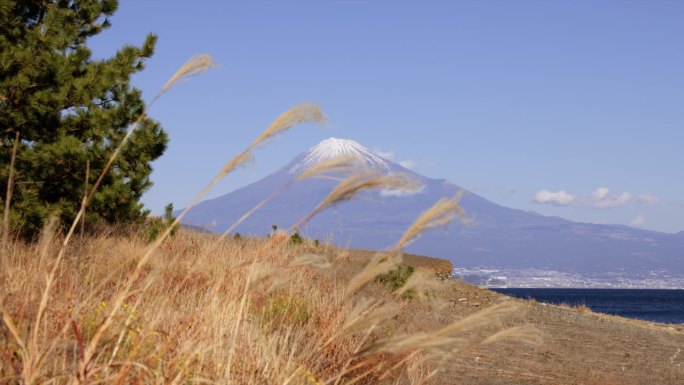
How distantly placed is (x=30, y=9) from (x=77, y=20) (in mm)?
849

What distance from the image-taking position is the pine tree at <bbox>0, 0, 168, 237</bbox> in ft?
34.2

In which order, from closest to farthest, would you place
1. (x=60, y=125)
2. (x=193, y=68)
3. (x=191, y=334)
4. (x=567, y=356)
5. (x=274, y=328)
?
(x=193, y=68) → (x=191, y=334) → (x=274, y=328) → (x=567, y=356) → (x=60, y=125)

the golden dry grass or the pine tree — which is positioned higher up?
the pine tree

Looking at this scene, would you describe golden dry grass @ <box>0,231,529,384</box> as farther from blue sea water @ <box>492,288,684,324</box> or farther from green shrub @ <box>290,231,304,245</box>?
blue sea water @ <box>492,288,684,324</box>

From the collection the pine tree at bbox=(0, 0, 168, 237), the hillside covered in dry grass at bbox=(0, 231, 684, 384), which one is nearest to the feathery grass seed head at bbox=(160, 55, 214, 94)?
the hillside covered in dry grass at bbox=(0, 231, 684, 384)

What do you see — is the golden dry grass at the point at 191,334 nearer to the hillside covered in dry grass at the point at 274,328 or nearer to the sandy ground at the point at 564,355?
the hillside covered in dry grass at the point at 274,328

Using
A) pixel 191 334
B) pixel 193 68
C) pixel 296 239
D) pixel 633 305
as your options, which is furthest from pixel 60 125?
pixel 633 305

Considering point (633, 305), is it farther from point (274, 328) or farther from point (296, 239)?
point (274, 328)

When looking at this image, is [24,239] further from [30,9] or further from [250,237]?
[250,237]

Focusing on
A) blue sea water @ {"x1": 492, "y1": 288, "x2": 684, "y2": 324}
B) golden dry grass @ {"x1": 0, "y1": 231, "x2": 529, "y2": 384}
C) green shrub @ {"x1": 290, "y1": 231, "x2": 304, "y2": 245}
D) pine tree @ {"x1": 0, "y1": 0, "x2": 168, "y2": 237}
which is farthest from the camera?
blue sea water @ {"x1": 492, "y1": 288, "x2": 684, "y2": 324}

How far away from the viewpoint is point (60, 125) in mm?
11148

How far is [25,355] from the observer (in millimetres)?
2613

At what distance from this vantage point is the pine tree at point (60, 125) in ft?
34.2

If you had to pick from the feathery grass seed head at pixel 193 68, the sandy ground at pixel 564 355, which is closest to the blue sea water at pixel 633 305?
the sandy ground at pixel 564 355
